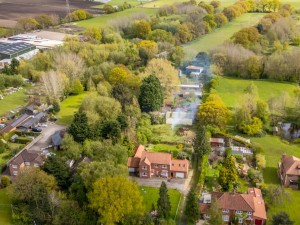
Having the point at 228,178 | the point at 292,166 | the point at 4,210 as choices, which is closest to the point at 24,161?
the point at 4,210

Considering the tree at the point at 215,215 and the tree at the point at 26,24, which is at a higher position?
the tree at the point at 26,24

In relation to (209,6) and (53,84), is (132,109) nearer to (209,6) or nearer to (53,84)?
(53,84)

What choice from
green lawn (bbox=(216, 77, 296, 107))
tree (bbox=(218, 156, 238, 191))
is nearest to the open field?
green lawn (bbox=(216, 77, 296, 107))

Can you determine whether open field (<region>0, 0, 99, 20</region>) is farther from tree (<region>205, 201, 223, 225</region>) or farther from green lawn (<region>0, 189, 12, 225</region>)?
tree (<region>205, 201, 223, 225</region>)

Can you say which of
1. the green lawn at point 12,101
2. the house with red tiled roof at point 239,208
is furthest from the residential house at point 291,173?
the green lawn at point 12,101

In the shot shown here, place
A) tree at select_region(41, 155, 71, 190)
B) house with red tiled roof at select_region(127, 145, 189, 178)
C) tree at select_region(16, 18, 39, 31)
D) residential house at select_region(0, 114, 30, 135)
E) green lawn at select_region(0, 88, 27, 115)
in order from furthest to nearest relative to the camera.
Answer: tree at select_region(16, 18, 39, 31)
green lawn at select_region(0, 88, 27, 115)
residential house at select_region(0, 114, 30, 135)
house with red tiled roof at select_region(127, 145, 189, 178)
tree at select_region(41, 155, 71, 190)

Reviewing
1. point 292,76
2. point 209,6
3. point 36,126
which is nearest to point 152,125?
point 36,126

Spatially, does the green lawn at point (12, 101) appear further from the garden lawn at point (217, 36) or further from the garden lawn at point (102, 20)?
the garden lawn at point (102, 20)
